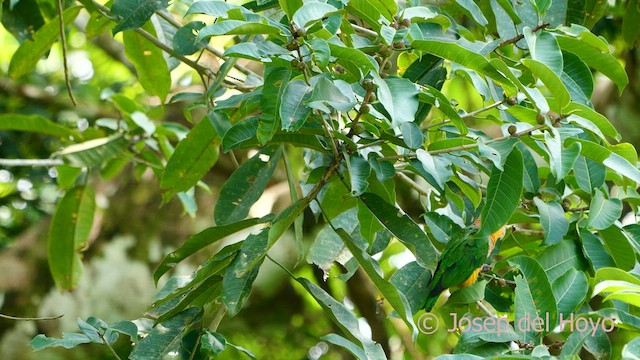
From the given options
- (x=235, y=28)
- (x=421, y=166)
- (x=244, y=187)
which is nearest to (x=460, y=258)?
(x=421, y=166)

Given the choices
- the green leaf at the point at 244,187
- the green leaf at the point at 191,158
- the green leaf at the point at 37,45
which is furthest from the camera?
the green leaf at the point at 37,45

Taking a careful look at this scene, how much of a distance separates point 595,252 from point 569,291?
0.58 ft

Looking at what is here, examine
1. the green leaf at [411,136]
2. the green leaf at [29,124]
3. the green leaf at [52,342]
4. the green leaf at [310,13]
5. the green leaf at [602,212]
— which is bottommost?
the green leaf at [29,124]

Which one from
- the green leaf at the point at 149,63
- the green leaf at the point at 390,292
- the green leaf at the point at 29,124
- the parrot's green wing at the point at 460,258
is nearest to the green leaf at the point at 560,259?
the parrot's green wing at the point at 460,258

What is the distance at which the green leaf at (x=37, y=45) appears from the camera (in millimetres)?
1983

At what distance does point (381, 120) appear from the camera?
1.25 m

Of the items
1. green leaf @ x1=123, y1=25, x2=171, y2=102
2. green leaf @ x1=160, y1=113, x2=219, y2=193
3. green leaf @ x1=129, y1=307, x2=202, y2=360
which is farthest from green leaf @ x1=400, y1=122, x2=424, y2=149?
green leaf @ x1=123, y1=25, x2=171, y2=102

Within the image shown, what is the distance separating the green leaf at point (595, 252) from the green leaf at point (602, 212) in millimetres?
48

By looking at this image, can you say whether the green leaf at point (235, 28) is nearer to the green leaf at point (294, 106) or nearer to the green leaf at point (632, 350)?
the green leaf at point (294, 106)

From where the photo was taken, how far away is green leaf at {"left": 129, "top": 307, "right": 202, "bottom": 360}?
4.32ft

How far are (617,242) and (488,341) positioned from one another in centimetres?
37

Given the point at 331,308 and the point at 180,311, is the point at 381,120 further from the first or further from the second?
the point at 180,311

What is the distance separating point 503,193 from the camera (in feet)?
4.03

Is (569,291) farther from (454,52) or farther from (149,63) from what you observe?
(149,63)
